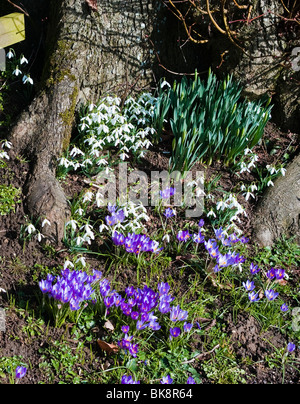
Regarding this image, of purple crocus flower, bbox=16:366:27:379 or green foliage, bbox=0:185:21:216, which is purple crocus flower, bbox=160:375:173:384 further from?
green foliage, bbox=0:185:21:216

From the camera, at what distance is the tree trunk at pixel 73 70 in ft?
11.8

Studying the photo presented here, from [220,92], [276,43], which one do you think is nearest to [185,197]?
[220,92]

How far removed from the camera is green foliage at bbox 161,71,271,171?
12.2 ft

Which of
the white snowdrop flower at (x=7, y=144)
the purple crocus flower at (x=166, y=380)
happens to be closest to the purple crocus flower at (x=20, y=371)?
the purple crocus flower at (x=166, y=380)

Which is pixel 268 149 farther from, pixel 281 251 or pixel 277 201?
pixel 281 251

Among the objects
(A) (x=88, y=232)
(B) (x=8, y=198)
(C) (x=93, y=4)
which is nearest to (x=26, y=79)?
(C) (x=93, y=4)

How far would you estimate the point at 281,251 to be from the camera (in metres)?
3.50

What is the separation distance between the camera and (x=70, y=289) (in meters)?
2.58

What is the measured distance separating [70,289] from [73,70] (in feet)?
6.53

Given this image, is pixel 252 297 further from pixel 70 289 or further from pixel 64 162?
pixel 64 162

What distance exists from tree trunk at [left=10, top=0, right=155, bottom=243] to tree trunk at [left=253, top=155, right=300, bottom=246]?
142 centimetres

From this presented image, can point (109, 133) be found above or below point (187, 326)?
above

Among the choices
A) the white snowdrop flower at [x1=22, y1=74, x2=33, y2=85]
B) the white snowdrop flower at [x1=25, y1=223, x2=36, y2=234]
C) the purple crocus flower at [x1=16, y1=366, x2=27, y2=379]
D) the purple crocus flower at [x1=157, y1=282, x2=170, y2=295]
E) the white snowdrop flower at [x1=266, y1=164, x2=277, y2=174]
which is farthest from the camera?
the white snowdrop flower at [x1=22, y1=74, x2=33, y2=85]

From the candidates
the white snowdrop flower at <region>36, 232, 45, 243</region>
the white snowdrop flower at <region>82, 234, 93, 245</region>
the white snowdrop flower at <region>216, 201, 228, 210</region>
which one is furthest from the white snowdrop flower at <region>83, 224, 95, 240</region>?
the white snowdrop flower at <region>216, 201, 228, 210</region>
